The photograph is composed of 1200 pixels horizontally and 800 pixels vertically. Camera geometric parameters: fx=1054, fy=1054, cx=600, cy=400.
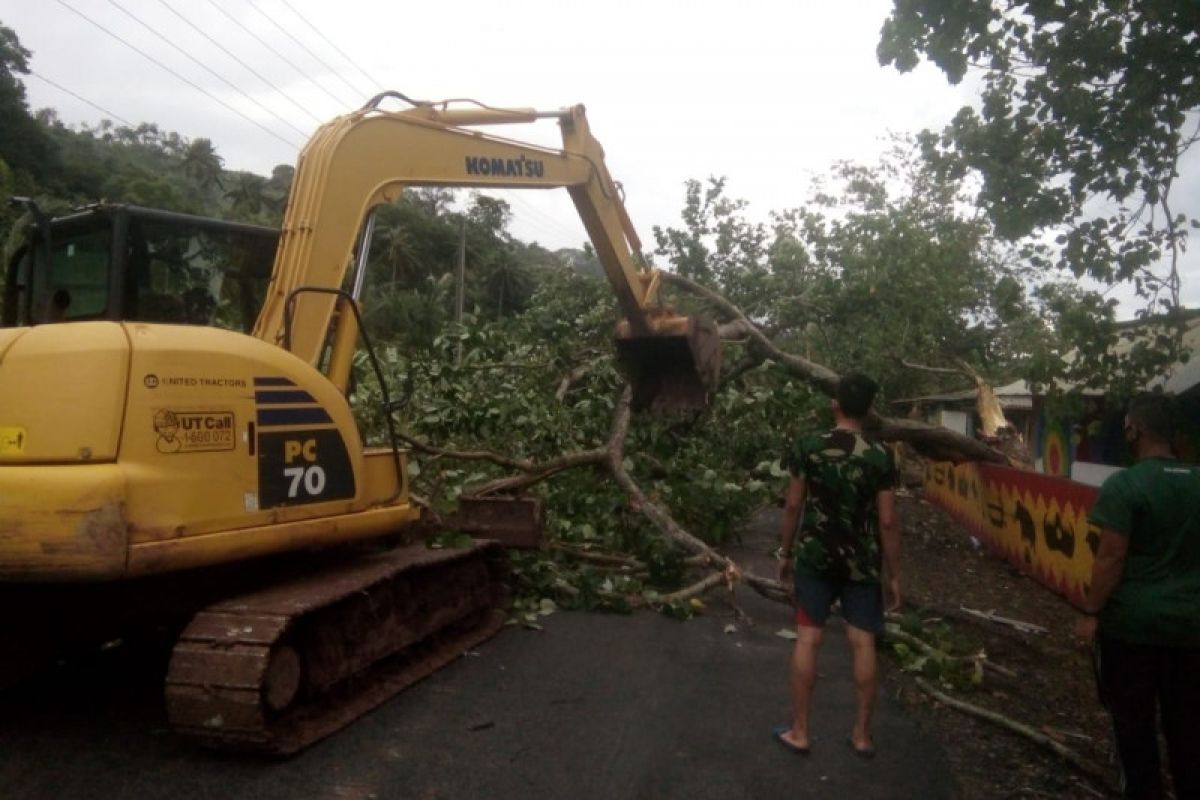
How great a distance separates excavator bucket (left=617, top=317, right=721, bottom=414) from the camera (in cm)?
916

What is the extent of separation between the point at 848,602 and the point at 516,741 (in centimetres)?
167

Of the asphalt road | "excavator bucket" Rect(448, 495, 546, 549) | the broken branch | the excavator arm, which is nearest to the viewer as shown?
the asphalt road

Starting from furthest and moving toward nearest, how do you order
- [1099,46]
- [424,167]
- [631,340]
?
[631,340] → [1099,46] → [424,167]

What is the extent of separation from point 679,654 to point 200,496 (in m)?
3.26

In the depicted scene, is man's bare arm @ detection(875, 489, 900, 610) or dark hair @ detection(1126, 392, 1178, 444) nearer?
dark hair @ detection(1126, 392, 1178, 444)

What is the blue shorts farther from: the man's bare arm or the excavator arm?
the excavator arm

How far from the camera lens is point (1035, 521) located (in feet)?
32.9

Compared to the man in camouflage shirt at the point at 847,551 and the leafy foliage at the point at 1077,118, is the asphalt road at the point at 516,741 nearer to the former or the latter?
the man in camouflage shirt at the point at 847,551

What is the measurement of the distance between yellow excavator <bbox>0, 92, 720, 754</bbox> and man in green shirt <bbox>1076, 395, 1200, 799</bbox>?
3.38 m

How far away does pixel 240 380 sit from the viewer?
16.1ft

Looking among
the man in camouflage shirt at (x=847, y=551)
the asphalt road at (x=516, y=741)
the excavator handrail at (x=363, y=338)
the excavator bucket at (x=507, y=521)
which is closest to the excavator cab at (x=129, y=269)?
the excavator handrail at (x=363, y=338)

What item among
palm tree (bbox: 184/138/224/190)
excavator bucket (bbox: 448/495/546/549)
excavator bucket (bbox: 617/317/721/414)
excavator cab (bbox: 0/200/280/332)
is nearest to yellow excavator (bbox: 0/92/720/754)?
excavator cab (bbox: 0/200/280/332)

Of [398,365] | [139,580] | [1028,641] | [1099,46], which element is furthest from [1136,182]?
[139,580]

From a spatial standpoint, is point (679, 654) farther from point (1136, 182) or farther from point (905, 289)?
point (905, 289)
